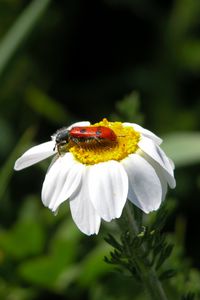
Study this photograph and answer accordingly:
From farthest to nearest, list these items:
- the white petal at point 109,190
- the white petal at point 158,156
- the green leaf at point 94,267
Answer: the green leaf at point 94,267 → the white petal at point 158,156 → the white petal at point 109,190

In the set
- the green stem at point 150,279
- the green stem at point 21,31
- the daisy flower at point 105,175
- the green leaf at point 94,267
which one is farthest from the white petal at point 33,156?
the green stem at point 21,31

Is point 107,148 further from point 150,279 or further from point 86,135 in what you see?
point 150,279

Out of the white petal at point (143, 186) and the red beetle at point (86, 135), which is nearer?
the white petal at point (143, 186)

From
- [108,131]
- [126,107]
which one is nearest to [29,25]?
[126,107]

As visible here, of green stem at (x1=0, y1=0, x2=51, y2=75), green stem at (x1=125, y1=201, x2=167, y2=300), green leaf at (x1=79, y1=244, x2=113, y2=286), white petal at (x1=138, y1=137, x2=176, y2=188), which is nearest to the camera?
white petal at (x1=138, y1=137, x2=176, y2=188)

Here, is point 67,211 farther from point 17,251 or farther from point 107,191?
point 107,191

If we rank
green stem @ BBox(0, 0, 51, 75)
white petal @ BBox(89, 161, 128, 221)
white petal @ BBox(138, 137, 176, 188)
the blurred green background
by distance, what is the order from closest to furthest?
white petal @ BBox(89, 161, 128, 221) < white petal @ BBox(138, 137, 176, 188) < the blurred green background < green stem @ BBox(0, 0, 51, 75)

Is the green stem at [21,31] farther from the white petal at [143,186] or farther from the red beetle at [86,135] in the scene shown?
the white petal at [143,186]

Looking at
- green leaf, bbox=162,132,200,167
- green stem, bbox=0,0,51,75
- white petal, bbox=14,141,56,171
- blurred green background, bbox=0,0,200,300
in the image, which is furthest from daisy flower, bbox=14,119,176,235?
green stem, bbox=0,0,51,75

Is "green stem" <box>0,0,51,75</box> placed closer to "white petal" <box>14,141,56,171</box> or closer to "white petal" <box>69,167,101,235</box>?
"white petal" <box>14,141,56,171</box>
